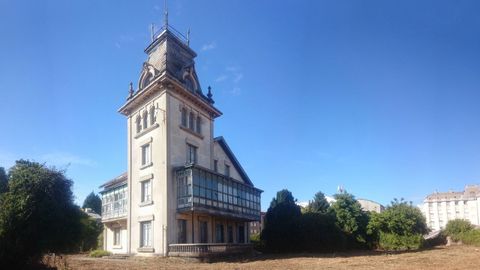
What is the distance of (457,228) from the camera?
5444 centimetres

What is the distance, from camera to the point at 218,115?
38000 millimetres

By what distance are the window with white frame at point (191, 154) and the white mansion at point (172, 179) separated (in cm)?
9

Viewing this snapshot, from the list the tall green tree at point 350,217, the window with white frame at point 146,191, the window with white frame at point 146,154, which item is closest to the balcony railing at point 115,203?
the window with white frame at point 146,191

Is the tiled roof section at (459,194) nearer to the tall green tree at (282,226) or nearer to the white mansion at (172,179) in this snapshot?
the tall green tree at (282,226)

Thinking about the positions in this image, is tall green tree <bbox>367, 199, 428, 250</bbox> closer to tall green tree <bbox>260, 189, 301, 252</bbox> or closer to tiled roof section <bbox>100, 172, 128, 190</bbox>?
tall green tree <bbox>260, 189, 301, 252</bbox>

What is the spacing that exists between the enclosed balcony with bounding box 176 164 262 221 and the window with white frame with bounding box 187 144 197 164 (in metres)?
2.69

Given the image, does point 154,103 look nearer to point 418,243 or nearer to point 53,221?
point 53,221

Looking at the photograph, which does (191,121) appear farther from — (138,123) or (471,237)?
(471,237)

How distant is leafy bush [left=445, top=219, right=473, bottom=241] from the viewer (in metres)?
53.3

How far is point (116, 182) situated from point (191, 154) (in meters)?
9.54

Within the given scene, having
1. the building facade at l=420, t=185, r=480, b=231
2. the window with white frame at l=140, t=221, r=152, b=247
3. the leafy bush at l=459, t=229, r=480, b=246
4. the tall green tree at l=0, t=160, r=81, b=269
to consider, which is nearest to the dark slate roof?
the window with white frame at l=140, t=221, r=152, b=247

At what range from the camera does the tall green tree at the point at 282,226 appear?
120 feet

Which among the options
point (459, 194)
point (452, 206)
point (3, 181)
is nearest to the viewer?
point (3, 181)

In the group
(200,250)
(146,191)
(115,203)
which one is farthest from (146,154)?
(200,250)
